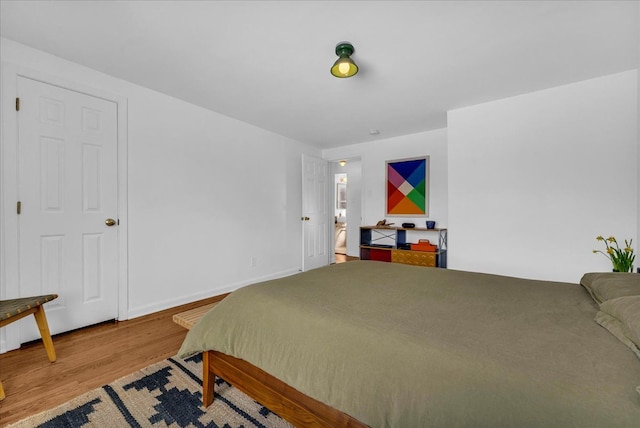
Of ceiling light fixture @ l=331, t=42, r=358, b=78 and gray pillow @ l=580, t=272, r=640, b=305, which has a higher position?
ceiling light fixture @ l=331, t=42, r=358, b=78

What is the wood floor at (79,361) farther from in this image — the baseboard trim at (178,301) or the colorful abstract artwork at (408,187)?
the colorful abstract artwork at (408,187)

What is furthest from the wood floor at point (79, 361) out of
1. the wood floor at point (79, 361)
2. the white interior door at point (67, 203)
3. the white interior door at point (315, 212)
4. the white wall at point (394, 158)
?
the white wall at point (394, 158)

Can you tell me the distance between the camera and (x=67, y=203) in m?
2.29

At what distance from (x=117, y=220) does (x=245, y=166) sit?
1671 millimetres

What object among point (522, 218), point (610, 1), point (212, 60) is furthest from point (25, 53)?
point (522, 218)

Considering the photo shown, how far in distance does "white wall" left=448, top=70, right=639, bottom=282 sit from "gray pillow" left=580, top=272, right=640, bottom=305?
62.3 inches

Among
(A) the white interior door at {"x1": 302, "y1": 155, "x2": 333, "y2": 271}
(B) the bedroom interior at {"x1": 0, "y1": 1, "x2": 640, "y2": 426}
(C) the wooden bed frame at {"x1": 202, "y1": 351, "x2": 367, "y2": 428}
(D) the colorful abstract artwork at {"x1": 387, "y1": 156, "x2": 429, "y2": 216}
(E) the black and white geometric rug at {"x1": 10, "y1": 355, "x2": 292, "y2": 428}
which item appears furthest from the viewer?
(A) the white interior door at {"x1": 302, "y1": 155, "x2": 333, "y2": 271}

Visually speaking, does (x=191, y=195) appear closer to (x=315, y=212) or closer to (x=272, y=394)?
(x=315, y=212)

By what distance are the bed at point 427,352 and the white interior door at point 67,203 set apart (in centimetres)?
176

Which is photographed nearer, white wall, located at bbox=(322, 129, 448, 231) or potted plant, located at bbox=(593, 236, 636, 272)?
potted plant, located at bbox=(593, 236, 636, 272)

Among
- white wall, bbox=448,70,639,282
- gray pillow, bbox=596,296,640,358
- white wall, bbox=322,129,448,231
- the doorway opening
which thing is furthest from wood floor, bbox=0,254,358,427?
the doorway opening

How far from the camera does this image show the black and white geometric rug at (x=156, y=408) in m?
1.34

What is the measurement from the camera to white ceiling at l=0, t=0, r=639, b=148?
5.52 feet

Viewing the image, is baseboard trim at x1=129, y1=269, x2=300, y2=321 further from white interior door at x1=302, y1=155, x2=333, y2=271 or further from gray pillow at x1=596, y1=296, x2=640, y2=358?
gray pillow at x1=596, y1=296, x2=640, y2=358
